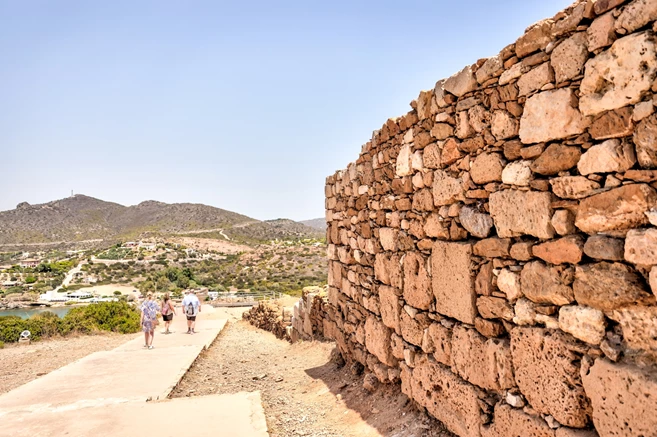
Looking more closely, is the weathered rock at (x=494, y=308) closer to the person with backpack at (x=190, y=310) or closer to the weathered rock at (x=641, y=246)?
the weathered rock at (x=641, y=246)

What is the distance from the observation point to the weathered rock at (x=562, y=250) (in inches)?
96.1

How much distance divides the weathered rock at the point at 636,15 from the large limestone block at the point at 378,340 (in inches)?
136

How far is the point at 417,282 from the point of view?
4.14m

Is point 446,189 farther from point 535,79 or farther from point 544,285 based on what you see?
point 544,285

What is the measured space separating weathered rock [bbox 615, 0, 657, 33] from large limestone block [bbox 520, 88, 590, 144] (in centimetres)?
40

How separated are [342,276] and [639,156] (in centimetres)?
465

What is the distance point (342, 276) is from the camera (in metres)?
6.47

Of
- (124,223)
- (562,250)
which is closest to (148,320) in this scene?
(562,250)

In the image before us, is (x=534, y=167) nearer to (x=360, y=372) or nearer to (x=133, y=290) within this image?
(x=360, y=372)

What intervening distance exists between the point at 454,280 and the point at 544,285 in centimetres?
93

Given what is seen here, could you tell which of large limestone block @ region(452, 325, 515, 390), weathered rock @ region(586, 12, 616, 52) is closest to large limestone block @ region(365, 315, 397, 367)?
large limestone block @ region(452, 325, 515, 390)

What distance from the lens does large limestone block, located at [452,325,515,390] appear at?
3.01 meters

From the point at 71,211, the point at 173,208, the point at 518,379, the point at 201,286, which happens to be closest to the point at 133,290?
the point at 201,286

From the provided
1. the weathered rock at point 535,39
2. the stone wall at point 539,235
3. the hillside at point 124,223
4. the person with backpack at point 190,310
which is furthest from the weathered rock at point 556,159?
the hillside at point 124,223
